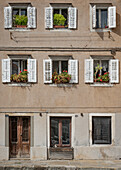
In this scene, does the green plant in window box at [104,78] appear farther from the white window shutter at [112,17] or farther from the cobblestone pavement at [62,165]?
the cobblestone pavement at [62,165]

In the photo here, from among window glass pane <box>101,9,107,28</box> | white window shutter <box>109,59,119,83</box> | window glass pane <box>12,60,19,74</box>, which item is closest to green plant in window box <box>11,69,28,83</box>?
window glass pane <box>12,60,19,74</box>

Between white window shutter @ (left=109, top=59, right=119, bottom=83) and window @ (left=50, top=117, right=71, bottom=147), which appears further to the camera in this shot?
window @ (left=50, top=117, right=71, bottom=147)

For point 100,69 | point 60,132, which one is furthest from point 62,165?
point 100,69

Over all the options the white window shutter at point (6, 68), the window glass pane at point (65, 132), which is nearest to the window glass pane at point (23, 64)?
A: the white window shutter at point (6, 68)

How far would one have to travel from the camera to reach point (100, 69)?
1173 cm

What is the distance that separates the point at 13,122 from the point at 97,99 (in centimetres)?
444

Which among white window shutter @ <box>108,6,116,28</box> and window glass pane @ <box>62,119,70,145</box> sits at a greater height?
white window shutter @ <box>108,6,116,28</box>

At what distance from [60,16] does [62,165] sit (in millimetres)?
7288

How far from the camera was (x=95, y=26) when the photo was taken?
11258 mm

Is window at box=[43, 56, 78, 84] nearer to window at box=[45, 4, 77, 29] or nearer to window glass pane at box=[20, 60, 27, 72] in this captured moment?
window glass pane at box=[20, 60, 27, 72]

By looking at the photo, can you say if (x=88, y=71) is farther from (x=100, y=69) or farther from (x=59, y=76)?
(x=59, y=76)

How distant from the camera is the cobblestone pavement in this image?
10445 mm

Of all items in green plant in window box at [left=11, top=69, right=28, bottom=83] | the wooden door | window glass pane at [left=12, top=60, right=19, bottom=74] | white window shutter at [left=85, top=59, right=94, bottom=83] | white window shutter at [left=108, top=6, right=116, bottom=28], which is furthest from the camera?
window glass pane at [left=12, top=60, right=19, bottom=74]

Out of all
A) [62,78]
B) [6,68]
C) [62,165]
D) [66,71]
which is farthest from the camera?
[66,71]
